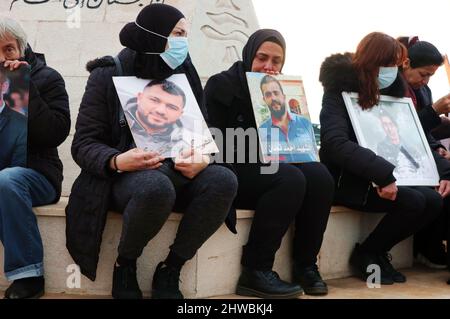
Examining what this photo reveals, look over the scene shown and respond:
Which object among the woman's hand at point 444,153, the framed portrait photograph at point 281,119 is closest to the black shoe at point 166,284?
the framed portrait photograph at point 281,119

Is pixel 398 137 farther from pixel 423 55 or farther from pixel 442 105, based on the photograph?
pixel 423 55

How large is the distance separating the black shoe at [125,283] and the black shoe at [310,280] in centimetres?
A: 88

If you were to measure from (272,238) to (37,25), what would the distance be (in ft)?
8.38

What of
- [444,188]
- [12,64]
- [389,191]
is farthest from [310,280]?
[12,64]

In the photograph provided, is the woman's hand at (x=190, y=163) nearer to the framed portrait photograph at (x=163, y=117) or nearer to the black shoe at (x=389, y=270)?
the framed portrait photograph at (x=163, y=117)

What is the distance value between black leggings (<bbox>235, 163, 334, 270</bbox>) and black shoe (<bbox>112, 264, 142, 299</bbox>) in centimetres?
59

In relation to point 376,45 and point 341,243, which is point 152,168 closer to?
point 341,243

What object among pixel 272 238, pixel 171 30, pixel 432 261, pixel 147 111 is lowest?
pixel 432 261

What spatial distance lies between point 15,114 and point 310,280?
1.69 metres

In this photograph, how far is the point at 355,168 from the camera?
3.24 metres

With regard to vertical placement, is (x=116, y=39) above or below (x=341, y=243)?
above

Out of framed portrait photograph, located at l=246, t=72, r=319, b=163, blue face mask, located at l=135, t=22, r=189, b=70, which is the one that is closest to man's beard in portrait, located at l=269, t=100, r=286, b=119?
framed portrait photograph, located at l=246, t=72, r=319, b=163

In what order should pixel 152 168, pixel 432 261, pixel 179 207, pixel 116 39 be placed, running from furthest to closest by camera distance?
pixel 116 39
pixel 432 261
pixel 179 207
pixel 152 168
